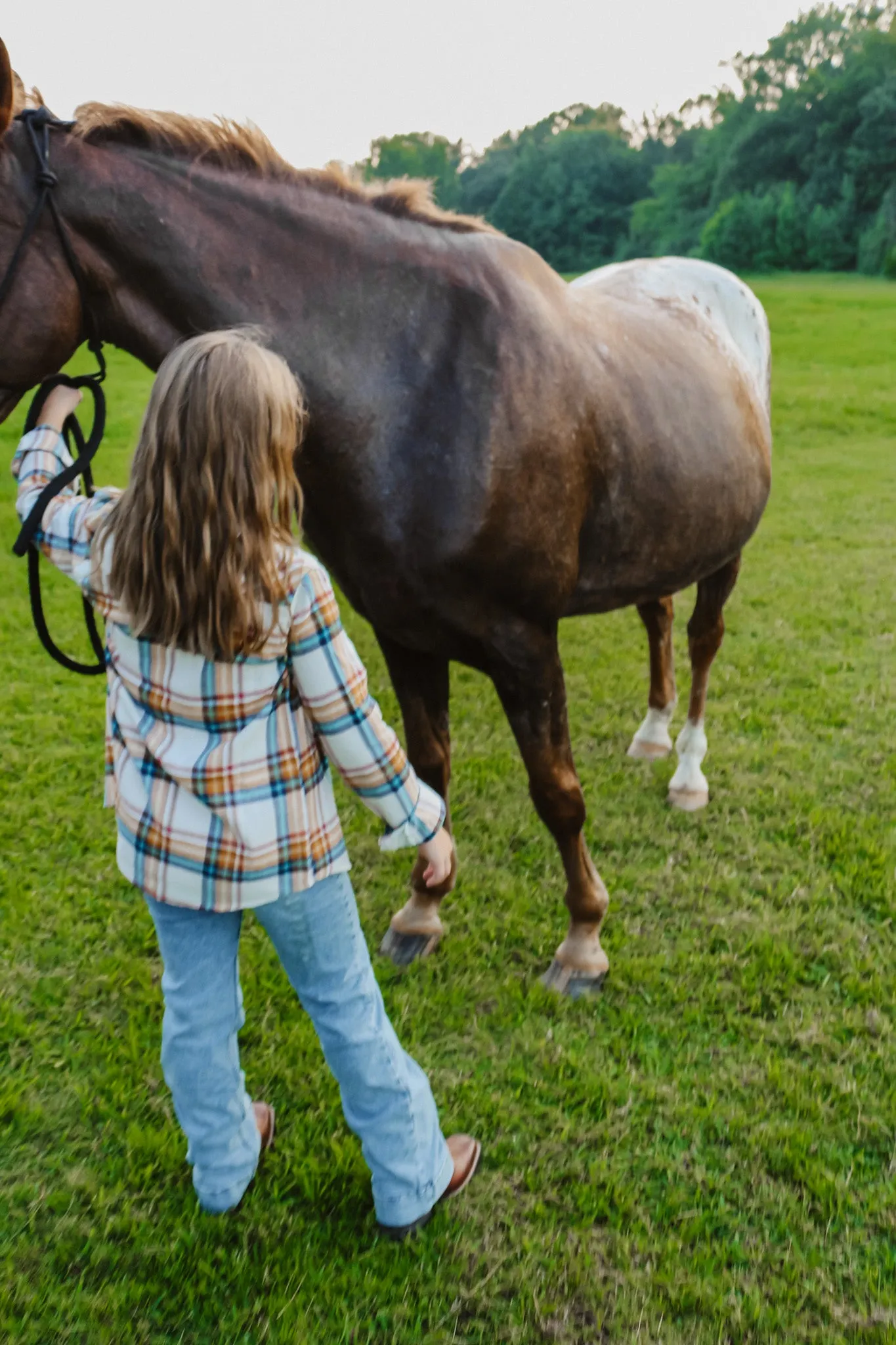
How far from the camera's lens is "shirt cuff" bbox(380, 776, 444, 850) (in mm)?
1664

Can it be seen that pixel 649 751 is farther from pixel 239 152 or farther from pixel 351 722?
pixel 239 152

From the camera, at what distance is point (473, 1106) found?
7.33 ft

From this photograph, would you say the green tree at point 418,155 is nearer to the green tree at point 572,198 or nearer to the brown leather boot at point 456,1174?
the green tree at point 572,198

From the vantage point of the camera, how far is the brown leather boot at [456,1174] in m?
1.89

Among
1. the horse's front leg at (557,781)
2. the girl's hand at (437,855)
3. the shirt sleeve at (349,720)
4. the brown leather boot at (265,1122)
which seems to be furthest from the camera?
the horse's front leg at (557,781)

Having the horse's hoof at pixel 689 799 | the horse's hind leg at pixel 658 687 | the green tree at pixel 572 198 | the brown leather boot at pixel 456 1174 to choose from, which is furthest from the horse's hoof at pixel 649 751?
the green tree at pixel 572 198

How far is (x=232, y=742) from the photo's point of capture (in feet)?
5.00

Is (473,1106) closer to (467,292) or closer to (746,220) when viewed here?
(467,292)

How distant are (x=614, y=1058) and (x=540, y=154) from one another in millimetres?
58479

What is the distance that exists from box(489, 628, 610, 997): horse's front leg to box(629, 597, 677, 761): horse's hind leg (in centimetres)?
131

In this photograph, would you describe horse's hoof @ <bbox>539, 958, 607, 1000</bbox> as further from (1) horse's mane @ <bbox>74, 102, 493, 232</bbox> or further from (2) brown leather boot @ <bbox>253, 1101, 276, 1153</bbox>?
(1) horse's mane @ <bbox>74, 102, 493, 232</bbox>

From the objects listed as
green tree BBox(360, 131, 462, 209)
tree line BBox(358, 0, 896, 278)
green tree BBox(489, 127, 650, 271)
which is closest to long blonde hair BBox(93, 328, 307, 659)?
tree line BBox(358, 0, 896, 278)

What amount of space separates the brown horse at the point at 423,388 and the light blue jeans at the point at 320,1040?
79cm

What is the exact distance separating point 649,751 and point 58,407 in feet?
9.40
